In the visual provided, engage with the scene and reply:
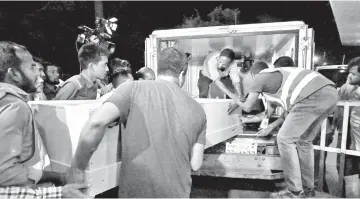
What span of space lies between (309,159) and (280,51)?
12.6ft

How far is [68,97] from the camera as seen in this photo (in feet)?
11.0

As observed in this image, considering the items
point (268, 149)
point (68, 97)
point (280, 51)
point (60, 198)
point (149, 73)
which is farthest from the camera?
point (280, 51)

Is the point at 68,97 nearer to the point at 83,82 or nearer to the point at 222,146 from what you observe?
the point at 83,82

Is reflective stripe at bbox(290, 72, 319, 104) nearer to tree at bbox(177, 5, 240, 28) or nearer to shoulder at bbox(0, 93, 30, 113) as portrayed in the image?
shoulder at bbox(0, 93, 30, 113)

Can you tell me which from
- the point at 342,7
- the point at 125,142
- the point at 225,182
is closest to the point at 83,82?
the point at 125,142

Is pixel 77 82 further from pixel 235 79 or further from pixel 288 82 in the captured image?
pixel 235 79

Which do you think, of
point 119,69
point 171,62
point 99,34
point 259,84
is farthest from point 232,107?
point 99,34

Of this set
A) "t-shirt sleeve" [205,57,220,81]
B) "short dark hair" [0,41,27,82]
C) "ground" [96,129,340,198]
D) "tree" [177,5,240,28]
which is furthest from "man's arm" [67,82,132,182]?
"tree" [177,5,240,28]

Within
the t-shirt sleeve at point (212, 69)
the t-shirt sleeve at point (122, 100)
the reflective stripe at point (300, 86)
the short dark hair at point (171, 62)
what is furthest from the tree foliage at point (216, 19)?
the t-shirt sleeve at point (122, 100)

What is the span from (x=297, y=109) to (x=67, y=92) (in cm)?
262

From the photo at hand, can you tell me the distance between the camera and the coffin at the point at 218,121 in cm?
322

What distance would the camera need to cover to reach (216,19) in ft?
77.3

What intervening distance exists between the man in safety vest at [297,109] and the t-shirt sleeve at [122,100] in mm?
2152

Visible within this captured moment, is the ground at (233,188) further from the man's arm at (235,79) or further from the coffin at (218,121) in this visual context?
the man's arm at (235,79)
